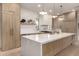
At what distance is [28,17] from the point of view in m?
4.71

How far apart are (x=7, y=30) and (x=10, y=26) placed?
23 centimetres

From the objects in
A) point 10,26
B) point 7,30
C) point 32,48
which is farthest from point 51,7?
point 7,30

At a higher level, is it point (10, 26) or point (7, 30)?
point (10, 26)

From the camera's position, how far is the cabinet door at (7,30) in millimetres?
5070

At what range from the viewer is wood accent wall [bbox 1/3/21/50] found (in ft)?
16.6

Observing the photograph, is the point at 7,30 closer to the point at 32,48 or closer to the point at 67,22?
the point at 32,48

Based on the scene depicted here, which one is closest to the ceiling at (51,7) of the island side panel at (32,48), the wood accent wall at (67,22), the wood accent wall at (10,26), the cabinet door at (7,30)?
the wood accent wall at (67,22)

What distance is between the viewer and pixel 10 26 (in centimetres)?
528

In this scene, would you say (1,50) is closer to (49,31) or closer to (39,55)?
(49,31)

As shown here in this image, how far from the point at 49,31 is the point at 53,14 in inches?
26.8

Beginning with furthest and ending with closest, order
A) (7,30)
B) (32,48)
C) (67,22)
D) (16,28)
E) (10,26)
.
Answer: (16,28) < (10,26) < (7,30) < (67,22) < (32,48)

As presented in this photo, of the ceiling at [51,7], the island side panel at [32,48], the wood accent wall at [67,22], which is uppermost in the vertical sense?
the ceiling at [51,7]

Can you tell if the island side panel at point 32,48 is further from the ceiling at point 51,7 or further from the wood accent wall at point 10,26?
the wood accent wall at point 10,26

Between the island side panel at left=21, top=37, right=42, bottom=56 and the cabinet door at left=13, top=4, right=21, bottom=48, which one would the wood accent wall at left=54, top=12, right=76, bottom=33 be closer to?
the island side panel at left=21, top=37, right=42, bottom=56
